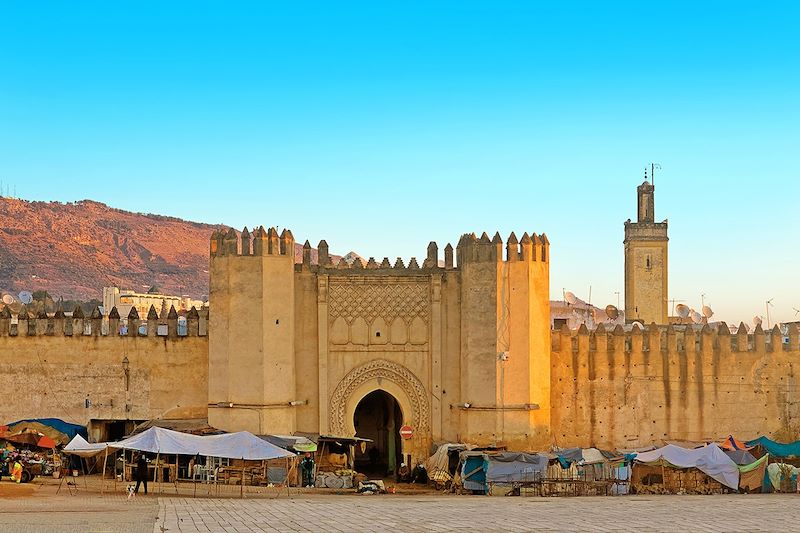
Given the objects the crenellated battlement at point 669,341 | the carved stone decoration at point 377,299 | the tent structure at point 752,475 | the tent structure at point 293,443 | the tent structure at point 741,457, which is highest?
the carved stone decoration at point 377,299

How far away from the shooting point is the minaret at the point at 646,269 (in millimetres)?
61844

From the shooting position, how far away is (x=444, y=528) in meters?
15.2

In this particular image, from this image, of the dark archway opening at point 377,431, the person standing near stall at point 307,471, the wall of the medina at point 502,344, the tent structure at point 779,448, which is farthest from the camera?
the dark archway opening at point 377,431

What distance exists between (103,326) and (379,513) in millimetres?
11680

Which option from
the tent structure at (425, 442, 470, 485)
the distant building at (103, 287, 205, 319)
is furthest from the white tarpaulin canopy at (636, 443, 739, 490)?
the distant building at (103, 287, 205, 319)

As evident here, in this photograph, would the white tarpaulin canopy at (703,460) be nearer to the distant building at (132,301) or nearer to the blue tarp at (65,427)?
the blue tarp at (65,427)

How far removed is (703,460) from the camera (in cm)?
2436

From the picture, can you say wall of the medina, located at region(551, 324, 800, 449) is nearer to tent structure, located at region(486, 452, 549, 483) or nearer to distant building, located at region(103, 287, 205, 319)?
tent structure, located at region(486, 452, 549, 483)

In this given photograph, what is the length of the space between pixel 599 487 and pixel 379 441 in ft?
22.5

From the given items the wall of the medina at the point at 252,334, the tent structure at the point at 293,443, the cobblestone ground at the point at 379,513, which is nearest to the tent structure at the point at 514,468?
the cobblestone ground at the point at 379,513

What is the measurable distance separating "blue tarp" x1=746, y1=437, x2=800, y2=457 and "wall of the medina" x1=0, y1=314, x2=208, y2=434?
12.4m

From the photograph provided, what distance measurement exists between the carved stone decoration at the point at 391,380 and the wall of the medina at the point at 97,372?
121 inches

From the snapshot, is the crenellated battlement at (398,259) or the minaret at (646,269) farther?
the minaret at (646,269)

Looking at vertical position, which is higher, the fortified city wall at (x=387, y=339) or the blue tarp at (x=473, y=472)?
the fortified city wall at (x=387, y=339)
